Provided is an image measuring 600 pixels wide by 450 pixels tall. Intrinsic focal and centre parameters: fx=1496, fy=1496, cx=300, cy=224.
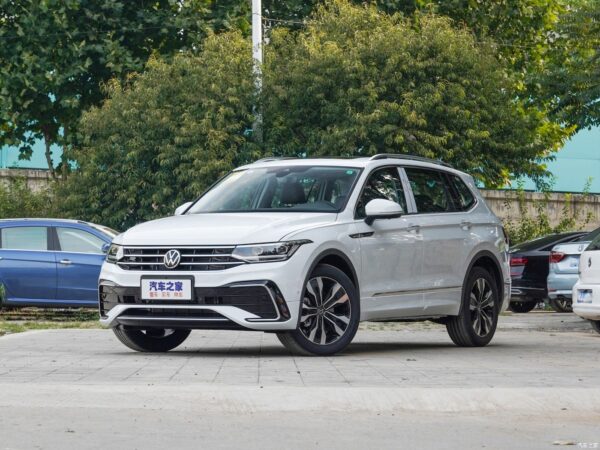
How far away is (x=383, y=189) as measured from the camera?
1396 cm

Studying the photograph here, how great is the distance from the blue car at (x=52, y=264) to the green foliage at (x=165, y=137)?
8065 millimetres

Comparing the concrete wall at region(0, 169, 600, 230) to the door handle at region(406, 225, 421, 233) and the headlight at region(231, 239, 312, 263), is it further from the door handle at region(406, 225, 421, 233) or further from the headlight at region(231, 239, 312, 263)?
the headlight at region(231, 239, 312, 263)

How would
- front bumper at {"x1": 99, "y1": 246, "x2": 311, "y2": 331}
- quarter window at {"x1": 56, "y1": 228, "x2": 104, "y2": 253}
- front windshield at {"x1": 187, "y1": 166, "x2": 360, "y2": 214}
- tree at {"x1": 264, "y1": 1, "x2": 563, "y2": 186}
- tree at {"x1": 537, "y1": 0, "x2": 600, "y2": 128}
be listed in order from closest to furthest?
1. front bumper at {"x1": 99, "y1": 246, "x2": 311, "y2": 331}
2. front windshield at {"x1": 187, "y1": 166, "x2": 360, "y2": 214}
3. quarter window at {"x1": 56, "y1": 228, "x2": 104, "y2": 253}
4. tree at {"x1": 537, "y1": 0, "x2": 600, "y2": 128}
5. tree at {"x1": 264, "y1": 1, "x2": 563, "y2": 186}

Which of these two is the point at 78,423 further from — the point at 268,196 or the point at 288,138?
the point at 288,138

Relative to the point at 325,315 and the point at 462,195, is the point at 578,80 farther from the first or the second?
the point at 325,315

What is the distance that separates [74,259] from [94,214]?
10.9 meters

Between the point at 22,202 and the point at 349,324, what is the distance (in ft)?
77.9

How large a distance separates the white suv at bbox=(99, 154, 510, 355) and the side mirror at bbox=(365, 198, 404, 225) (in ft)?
0.04

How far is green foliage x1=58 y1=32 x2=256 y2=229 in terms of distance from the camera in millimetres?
31425

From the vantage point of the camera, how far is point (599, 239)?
1731 centimetres

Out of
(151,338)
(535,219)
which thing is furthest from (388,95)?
(151,338)

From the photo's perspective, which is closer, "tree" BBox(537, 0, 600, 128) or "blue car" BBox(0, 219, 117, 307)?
"blue car" BBox(0, 219, 117, 307)

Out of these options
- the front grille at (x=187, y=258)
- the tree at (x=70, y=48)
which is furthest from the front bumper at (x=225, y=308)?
the tree at (x=70, y=48)

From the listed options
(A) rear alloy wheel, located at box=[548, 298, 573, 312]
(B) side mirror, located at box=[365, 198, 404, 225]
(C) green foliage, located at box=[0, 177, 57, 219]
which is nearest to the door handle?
(B) side mirror, located at box=[365, 198, 404, 225]
